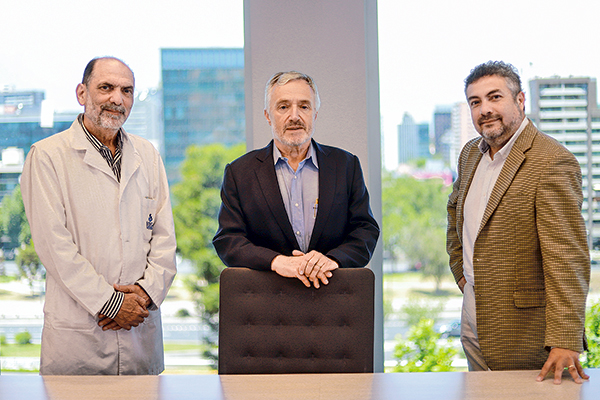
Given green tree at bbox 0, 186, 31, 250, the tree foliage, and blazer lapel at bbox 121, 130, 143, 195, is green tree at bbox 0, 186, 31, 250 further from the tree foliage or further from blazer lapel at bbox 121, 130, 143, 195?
blazer lapel at bbox 121, 130, 143, 195

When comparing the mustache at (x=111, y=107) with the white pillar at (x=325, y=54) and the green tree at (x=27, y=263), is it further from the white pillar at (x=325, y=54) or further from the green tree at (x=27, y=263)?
the green tree at (x=27, y=263)

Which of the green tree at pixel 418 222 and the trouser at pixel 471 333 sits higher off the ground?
the green tree at pixel 418 222

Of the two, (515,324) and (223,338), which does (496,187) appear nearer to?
(515,324)

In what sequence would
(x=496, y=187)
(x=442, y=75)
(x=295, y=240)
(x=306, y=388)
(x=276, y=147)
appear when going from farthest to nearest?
(x=442, y=75)
(x=276, y=147)
(x=295, y=240)
(x=496, y=187)
(x=306, y=388)

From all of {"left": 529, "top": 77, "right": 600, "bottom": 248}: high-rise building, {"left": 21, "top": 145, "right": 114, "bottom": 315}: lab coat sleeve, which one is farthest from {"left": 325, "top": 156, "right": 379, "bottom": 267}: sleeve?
{"left": 529, "top": 77, "right": 600, "bottom": 248}: high-rise building

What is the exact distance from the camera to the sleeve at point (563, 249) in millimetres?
1665

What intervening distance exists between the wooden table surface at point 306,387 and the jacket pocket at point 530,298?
11.3 inches

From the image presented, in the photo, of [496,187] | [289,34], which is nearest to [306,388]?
[496,187]

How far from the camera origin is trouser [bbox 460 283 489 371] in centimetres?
207

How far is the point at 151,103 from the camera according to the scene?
3213 millimetres

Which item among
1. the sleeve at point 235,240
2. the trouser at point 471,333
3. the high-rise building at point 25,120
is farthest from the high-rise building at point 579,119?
the high-rise building at point 25,120

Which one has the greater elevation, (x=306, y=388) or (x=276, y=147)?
(x=276, y=147)

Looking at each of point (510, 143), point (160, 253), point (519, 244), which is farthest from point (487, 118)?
point (160, 253)

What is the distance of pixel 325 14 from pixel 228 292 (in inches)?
74.0
